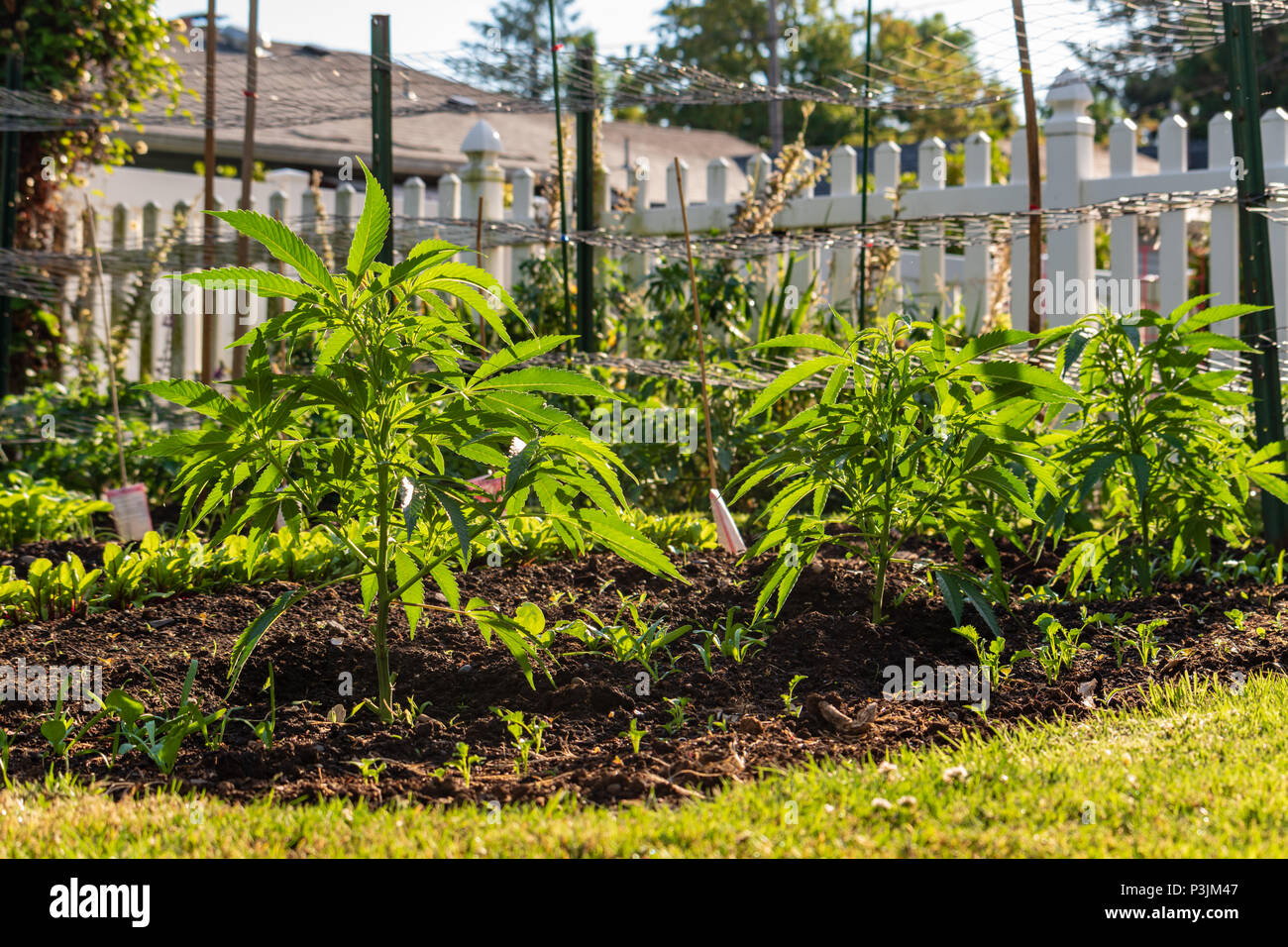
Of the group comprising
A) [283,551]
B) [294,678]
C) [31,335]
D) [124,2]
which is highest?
[124,2]

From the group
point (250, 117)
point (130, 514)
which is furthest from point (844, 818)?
point (250, 117)

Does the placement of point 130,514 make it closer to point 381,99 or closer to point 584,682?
point 381,99

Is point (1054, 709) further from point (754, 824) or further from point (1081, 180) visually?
point (1081, 180)

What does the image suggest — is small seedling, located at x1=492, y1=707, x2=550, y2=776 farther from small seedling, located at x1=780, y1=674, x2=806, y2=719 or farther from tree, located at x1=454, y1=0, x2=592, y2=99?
tree, located at x1=454, y1=0, x2=592, y2=99

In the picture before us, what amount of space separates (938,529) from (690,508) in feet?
5.01

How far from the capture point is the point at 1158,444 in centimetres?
388

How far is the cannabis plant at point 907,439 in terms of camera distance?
3338mm

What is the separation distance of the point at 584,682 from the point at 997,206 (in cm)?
524

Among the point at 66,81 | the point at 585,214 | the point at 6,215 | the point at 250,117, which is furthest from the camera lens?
the point at 66,81

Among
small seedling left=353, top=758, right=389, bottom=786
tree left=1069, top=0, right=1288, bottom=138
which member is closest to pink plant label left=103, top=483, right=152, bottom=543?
small seedling left=353, top=758, right=389, bottom=786

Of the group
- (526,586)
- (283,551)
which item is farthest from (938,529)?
(283,551)

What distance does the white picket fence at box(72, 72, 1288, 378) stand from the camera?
6.56 metres

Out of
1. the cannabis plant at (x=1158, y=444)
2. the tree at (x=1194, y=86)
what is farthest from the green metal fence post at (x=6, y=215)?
the tree at (x=1194, y=86)
